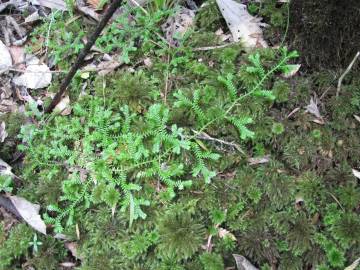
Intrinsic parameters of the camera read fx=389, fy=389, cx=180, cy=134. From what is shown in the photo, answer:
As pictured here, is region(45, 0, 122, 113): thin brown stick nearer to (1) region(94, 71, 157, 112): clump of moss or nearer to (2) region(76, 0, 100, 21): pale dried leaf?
(1) region(94, 71, 157, 112): clump of moss

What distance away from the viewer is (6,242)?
279 cm

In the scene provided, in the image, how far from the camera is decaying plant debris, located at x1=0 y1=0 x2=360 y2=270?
265 centimetres

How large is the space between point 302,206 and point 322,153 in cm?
42

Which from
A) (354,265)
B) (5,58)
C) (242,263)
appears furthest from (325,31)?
(5,58)

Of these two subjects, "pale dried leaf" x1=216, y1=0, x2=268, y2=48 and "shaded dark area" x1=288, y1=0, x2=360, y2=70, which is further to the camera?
"pale dried leaf" x1=216, y1=0, x2=268, y2=48

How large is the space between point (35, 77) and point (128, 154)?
4.04 ft

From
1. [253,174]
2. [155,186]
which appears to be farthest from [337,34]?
[155,186]

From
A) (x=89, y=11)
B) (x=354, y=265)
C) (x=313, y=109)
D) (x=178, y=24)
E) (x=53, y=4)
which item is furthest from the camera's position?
(x=53, y=4)

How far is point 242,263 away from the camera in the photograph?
2.59 m

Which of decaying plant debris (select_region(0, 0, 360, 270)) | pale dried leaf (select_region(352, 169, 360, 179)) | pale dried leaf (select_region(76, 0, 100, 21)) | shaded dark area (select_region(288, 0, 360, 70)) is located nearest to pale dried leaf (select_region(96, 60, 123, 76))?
decaying plant debris (select_region(0, 0, 360, 270))

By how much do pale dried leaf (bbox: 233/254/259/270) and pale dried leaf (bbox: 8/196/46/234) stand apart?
1.36 m

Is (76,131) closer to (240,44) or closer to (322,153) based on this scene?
(240,44)

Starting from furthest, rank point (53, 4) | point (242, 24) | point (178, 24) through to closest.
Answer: point (53, 4) < point (178, 24) < point (242, 24)

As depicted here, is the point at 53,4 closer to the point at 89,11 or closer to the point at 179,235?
the point at 89,11
